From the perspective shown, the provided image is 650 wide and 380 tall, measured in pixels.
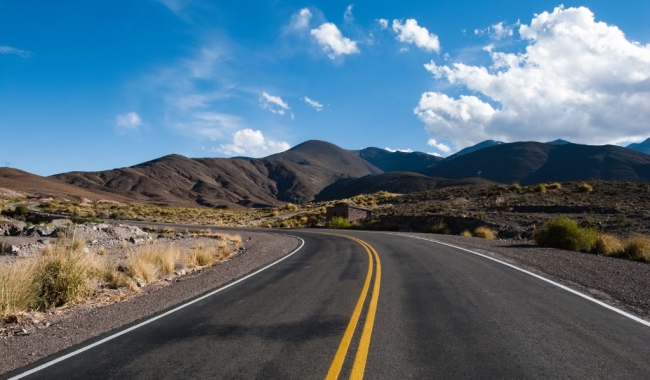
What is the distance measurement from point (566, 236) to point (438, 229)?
15767mm

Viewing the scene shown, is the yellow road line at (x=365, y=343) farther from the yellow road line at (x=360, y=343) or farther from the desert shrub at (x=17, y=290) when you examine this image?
the desert shrub at (x=17, y=290)

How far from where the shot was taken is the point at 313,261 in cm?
1493

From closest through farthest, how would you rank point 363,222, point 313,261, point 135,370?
1. point 135,370
2. point 313,261
3. point 363,222

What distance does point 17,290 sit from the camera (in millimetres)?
8102

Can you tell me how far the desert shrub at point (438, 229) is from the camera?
32853 mm

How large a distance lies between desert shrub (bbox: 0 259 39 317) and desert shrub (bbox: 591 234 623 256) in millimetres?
18224

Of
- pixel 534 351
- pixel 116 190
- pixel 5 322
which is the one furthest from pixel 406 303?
pixel 116 190

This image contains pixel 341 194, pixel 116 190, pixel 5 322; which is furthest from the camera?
pixel 341 194

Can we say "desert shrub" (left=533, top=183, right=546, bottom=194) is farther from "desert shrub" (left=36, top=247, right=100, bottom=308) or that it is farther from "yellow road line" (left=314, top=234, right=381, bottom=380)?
"desert shrub" (left=36, top=247, right=100, bottom=308)

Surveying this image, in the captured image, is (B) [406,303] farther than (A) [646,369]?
Yes

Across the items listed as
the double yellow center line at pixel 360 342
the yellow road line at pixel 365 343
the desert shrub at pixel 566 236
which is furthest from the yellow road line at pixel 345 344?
the desert shrub at pixel 566 236

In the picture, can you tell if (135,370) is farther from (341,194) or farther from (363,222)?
(341,194)

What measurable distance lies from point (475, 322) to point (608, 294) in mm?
4002

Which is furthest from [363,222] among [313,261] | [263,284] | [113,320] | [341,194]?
[341,194]
